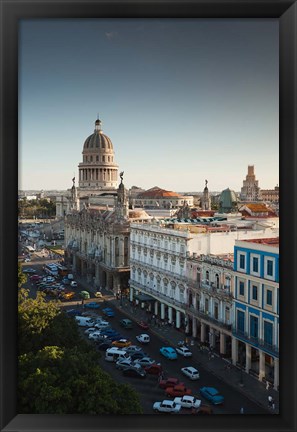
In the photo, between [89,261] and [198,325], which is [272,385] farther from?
[89,261]

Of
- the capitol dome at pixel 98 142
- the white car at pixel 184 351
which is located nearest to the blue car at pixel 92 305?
the white car at pixel 184 351

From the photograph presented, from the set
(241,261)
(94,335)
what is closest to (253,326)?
(241,261)

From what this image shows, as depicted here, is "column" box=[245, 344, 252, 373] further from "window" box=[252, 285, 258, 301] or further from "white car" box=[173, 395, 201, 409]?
"white car" box=[173, 395, 201, 409]

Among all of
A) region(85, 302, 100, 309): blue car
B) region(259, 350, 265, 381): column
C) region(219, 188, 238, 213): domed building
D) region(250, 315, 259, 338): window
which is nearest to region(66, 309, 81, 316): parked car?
region(85, 302, 100, 309): blue car

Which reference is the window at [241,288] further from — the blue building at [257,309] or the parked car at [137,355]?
the parked car at [137,355]

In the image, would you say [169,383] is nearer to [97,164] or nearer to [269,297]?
[269,297]
